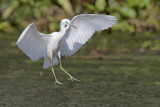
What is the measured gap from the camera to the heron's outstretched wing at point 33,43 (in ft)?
14.8

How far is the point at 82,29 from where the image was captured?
5.08m

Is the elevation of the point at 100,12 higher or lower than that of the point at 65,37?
higher

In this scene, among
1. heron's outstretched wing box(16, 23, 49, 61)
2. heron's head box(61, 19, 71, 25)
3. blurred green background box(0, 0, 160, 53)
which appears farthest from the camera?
blurred green background box(0, 0, 160, 53)

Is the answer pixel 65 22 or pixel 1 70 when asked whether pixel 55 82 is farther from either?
pixel 1 70

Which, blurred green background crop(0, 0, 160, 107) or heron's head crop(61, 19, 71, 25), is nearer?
blurred green background crop(0, 0, 160, 107)

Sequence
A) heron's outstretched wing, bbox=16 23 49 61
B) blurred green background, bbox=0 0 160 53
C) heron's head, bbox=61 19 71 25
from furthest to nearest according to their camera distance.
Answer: blurred green background, bbox=0 0 160 53, heron's head, bbox=61 19 71 25, heron's outstretched wing, bbox=16 23 49 61

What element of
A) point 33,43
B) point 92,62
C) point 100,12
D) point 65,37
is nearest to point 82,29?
point 65,37

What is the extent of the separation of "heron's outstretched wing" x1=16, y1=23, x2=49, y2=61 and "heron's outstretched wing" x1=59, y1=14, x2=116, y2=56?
0.28m

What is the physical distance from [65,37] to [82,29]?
25 centimetres

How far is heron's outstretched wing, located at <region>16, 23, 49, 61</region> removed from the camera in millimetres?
4508

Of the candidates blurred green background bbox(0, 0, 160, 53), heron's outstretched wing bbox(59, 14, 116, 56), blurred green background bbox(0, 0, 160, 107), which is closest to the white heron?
heron's outstretched wing bbox(59, 14, 116, 56)

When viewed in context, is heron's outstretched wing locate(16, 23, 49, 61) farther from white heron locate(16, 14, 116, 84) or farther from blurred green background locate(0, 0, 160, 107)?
blurred green background locate(0, 0, 160, 107)

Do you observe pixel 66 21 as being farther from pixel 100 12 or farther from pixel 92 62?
pixel 100 12

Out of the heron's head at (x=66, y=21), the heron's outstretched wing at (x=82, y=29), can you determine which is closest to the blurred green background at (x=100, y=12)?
the heron's outstretched wing at (x=82, y=29)
